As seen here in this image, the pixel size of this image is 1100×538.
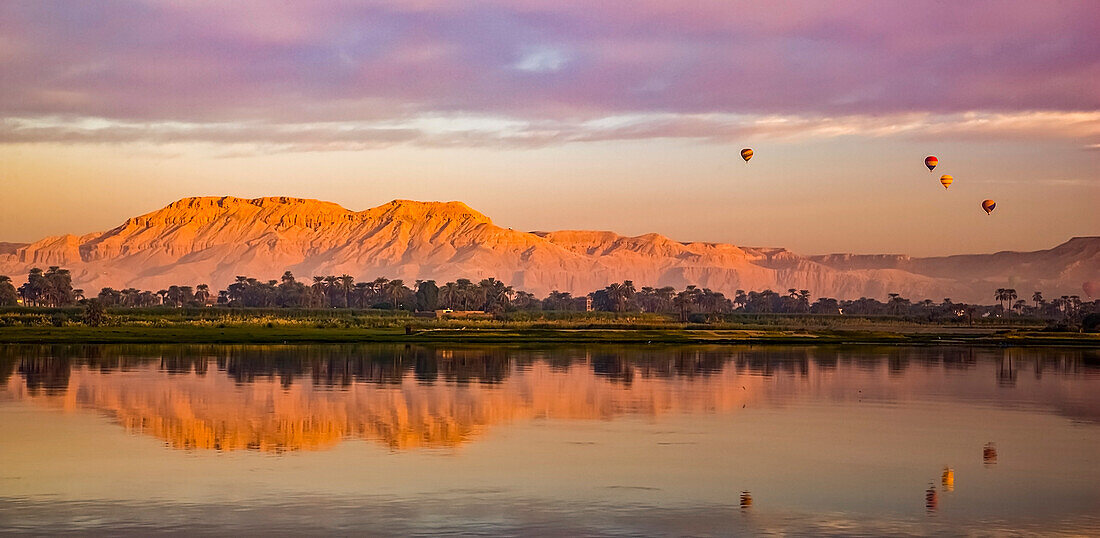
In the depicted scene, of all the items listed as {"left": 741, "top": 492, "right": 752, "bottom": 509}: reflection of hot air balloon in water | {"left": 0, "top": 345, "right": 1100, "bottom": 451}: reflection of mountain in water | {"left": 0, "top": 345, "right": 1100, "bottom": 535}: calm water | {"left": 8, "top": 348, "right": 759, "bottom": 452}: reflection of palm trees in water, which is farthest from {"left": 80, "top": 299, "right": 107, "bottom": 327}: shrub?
{"left": 741, "top": 492, "right": 752, "bottom": 509}: reflection of hot air balloon in water

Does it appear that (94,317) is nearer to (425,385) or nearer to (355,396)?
(425,385)

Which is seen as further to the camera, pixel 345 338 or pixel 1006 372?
pixel 345 338

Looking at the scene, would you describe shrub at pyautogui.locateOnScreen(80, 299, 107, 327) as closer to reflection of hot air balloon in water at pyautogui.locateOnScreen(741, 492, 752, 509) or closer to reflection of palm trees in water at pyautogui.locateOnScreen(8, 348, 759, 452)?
reflection of palm trees in water at pyautogui.locateOnScreen(8, 348, 759, 452)

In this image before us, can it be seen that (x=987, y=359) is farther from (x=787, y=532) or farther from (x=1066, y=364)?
(x=787, y=532)

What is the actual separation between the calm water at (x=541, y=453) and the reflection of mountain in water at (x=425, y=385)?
30cm

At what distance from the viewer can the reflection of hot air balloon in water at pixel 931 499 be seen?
26625 millimetres

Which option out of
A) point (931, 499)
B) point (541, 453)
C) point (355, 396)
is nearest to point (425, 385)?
point (355, 396)

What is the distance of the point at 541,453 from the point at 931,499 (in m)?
12.0

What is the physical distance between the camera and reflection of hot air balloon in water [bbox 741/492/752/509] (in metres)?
26.5

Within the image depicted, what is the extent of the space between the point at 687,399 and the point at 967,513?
26.8 meters

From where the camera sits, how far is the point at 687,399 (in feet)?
172

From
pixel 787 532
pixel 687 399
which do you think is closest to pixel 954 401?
pixel 687 399

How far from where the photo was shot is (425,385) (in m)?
57.9

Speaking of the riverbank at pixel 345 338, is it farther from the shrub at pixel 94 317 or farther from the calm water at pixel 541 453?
the calm water at pixel 541 453
